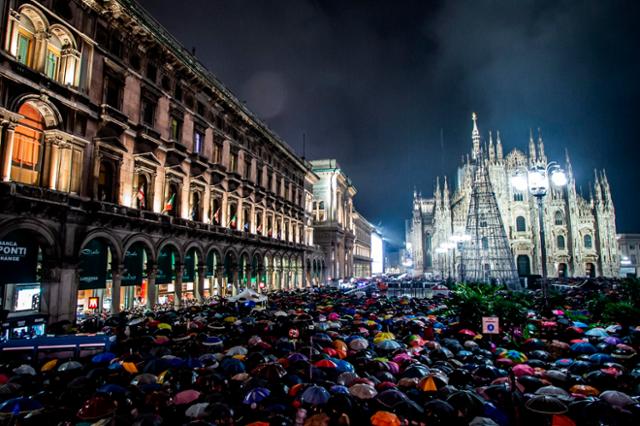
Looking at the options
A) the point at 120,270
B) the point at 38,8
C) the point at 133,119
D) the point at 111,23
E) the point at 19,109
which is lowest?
the point at 120,270

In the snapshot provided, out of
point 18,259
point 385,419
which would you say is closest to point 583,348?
point 385,419

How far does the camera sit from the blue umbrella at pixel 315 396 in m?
8.79

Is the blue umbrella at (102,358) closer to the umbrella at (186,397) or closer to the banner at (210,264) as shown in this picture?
the umbrella at (186,397)

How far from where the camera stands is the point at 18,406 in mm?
7941

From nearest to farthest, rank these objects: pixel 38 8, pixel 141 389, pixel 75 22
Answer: pixel 141 389 < pixel 38 8 < pixel 75 22

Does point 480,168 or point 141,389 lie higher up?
point 480,168

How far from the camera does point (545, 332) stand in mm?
18359

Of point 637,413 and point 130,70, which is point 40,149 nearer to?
point 130,70

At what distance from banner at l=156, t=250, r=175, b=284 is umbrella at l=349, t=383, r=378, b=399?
22.5 metres

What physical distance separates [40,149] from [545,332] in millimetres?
25816

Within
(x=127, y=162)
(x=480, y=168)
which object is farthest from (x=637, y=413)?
(x=480, y=168)

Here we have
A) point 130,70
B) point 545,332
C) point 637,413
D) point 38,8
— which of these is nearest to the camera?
point 637,413

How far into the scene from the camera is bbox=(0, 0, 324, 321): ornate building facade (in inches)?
756

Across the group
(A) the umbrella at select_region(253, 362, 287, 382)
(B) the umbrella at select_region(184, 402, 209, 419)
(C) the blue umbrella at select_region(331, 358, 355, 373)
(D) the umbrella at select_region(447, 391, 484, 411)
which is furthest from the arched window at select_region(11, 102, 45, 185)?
(D) the umbrella at select_region(447, 391, 484, 411)
